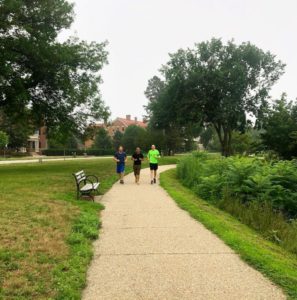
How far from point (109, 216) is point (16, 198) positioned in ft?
11.9

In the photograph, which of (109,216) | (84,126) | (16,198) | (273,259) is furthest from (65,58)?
(273,259)

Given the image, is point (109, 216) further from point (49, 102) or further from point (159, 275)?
point (49, 102)

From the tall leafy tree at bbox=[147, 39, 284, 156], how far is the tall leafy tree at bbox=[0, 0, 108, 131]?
51.5 feet

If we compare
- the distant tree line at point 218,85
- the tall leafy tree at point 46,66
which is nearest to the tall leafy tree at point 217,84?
the distant tree line at point 218,85

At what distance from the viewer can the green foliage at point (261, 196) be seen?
10.1 metres

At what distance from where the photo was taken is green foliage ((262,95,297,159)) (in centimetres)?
2898

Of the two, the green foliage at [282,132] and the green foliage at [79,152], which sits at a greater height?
the green foliage at [282,132]

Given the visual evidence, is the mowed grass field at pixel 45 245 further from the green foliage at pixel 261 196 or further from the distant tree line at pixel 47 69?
the distant tree line at pixel 47 69

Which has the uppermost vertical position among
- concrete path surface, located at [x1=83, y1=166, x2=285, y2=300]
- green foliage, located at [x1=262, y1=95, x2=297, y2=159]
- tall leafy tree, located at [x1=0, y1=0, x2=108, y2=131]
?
tall leafy tree, located at [x1=0, y1=0, x2=108, y2=131]

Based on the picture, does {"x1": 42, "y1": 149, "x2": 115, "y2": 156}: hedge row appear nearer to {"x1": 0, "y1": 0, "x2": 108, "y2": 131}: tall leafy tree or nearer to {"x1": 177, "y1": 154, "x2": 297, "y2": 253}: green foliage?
{"x1": 0, "y1": 0, "x2": 108, "y2": 131}: tall leafy tree

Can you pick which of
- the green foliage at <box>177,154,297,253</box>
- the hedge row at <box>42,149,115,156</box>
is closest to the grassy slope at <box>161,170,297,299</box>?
the green foliage at <box>177,154,297,253</box>

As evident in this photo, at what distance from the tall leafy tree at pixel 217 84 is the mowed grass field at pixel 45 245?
32.2 m

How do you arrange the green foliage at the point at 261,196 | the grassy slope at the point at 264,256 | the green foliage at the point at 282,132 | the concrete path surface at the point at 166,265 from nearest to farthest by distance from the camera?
the concrete path surface at the point at 166,265
the grassy slope at the point at 264,256
the green foliage at the point at 261,196
the green foliage at the point at 282,132

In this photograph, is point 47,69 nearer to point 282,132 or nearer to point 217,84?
point 282,132
